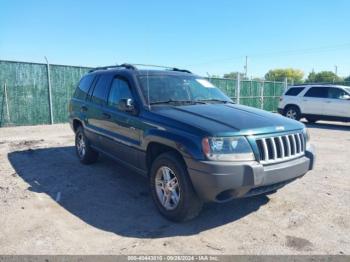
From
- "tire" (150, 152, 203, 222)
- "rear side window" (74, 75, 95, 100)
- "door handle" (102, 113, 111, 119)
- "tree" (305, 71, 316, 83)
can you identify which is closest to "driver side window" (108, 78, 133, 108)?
"door handle" (102, 113, 111, 119)

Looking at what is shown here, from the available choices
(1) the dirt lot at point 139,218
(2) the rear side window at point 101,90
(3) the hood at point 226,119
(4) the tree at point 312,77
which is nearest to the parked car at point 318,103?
(1) the dirt lot at point 139,218

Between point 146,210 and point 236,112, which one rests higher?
point 236,112

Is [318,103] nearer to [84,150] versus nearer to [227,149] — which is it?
[84,150]

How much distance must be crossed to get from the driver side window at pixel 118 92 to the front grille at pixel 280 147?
6.72ft

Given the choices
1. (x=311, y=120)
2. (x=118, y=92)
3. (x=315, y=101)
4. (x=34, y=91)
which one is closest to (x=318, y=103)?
(x=315, y=101)

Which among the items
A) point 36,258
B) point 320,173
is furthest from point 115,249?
point 320,173

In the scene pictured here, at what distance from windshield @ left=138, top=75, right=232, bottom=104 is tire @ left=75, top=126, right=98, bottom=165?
227cm

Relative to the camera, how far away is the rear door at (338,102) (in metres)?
13.8

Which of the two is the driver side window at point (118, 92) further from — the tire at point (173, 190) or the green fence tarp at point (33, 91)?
the green fence tarp at point (33, 91)

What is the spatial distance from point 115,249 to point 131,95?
2.20 meters

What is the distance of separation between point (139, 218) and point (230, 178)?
1.40 m

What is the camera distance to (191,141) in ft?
11.4

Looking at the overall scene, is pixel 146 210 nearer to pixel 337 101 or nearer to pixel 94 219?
pixel 94 219

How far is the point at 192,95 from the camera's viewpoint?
16.1ft
